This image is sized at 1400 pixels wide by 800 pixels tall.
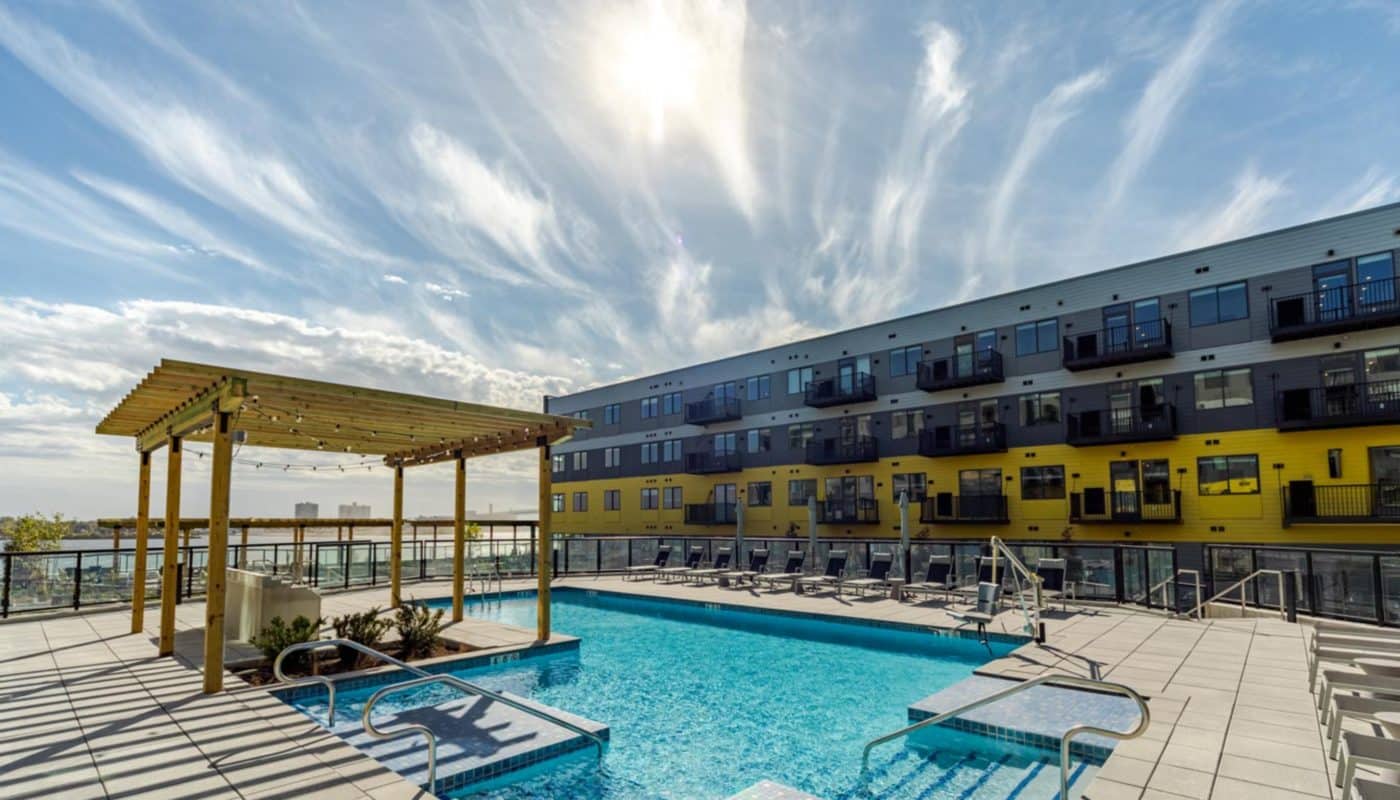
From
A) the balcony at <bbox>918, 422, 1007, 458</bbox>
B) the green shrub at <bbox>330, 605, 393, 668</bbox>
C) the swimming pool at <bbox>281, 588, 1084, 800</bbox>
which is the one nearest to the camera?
the swimming pool at <bbox>281, 588, 1084, 800</bbox>

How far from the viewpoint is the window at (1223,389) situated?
21562mm

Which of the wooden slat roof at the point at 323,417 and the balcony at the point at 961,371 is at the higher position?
the balcony at the point at 961,371

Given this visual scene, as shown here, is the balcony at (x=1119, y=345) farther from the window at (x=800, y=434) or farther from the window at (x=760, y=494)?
the window at (x=760, y=494)

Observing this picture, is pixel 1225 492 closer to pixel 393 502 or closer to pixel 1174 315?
pixel 1174 315

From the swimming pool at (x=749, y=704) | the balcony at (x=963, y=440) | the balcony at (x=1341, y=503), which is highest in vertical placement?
the balcony at (x=963, y=440)

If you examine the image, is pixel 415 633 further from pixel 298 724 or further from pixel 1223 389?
pixel 1223 389

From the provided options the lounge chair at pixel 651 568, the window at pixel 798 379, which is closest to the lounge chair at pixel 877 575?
the lounge chair at pixel 651 568

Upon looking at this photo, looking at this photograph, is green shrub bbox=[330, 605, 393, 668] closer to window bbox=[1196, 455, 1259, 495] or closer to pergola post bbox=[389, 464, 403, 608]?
pergola post bbox=[389, 464, 403, 608]

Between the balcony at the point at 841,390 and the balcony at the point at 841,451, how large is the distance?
5.41 ft

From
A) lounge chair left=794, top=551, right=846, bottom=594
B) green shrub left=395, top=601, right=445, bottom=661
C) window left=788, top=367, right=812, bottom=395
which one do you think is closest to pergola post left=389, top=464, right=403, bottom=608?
green shrub left=395, top=601, right=445, bottom=661

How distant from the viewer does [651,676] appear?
950 cm

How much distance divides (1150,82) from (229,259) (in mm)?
16168

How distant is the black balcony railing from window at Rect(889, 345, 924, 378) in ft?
26.8

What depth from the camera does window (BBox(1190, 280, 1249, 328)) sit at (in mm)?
21781
